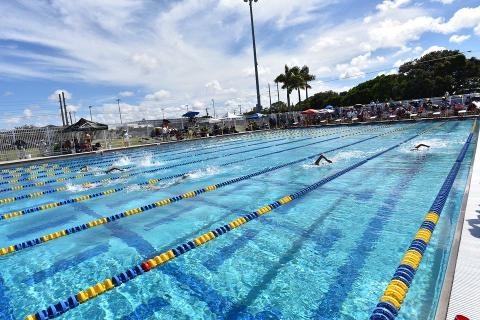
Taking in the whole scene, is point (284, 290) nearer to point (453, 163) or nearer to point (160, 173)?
point (453, 163)

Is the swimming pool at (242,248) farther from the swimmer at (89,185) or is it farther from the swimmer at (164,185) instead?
the swimmer at (89,185)

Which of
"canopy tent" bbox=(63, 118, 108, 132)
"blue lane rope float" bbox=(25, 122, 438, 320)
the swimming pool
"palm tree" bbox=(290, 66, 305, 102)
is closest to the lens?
"blue lane rope float" bbox=(25, 122, 438, 320)

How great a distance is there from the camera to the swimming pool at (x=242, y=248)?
318 centimetres

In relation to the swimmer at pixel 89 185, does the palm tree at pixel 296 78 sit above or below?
above

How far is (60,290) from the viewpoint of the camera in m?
3.65

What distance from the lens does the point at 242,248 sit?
172 inches

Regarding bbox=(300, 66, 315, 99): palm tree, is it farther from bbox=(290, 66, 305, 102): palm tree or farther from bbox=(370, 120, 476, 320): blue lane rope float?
bbox=(370, 120, 476, 320): blue lane rope float

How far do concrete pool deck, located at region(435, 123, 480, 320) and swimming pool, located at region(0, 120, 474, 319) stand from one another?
1.25 feet

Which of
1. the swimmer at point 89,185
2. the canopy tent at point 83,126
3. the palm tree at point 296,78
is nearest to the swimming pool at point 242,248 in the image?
the swimmer at point 89,185

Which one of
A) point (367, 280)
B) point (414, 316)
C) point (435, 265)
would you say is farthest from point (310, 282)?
point (435, 265)

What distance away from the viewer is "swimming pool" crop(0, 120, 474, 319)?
3.18 m

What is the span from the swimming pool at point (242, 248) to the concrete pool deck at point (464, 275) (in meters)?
0.38

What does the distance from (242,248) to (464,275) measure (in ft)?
7.98

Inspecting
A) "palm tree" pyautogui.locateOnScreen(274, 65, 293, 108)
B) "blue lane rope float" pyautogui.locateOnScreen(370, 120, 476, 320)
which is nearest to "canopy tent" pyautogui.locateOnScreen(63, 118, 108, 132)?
"blue lane rope float" pyautogui.locateOnScreen(370, 120, 476, 320)
